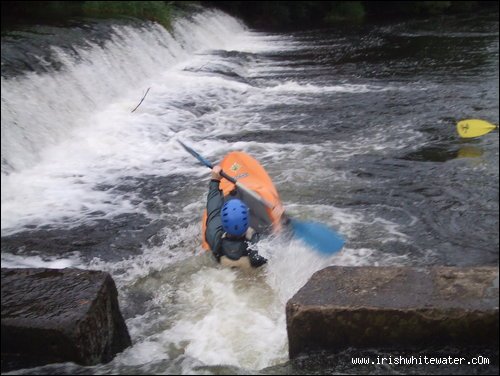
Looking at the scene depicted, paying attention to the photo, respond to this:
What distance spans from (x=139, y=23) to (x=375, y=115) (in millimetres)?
7033

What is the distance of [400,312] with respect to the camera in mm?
2469

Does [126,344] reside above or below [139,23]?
below

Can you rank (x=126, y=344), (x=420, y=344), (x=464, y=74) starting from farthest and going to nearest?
(x=464, y=74), (x=126, y=344), (x=420, y=344)

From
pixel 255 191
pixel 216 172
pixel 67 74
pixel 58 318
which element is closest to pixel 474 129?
pixel 255 191

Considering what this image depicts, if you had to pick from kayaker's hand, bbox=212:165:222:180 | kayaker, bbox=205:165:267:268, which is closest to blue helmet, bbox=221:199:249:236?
kayaker, bbox=205:165:267:268

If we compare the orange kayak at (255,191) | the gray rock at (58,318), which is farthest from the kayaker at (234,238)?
the gray rock at (58,318)

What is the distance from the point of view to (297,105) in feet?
28.6

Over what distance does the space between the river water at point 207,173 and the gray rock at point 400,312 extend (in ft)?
0.34

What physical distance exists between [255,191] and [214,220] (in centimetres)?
58

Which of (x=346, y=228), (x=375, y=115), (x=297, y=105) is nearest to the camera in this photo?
(x=346, y=228)

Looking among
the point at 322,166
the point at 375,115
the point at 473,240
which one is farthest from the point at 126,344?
the point at 375,115

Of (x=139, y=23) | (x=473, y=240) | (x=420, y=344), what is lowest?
(x=473, y=240)

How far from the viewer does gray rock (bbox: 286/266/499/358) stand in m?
2.44

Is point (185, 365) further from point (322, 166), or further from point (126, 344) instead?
point (322, 166)
